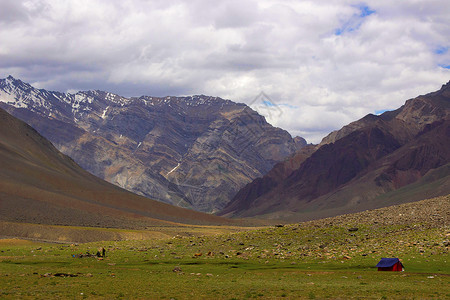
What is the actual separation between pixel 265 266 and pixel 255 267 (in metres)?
1.23

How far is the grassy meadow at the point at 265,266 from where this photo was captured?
4022 centimetres

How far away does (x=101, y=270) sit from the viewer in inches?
2185

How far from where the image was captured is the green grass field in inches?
1578

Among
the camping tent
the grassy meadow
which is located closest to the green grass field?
the grassy meadow

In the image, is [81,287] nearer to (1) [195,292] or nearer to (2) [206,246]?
(1) [195,292]

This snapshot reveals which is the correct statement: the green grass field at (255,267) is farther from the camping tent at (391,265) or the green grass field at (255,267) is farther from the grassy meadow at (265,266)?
the camping tent at (391,265)

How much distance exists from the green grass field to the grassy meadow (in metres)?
0.08

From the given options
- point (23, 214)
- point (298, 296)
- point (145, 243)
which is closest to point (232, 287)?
point (298, 296)

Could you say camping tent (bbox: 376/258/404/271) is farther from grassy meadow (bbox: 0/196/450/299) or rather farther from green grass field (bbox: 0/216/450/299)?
grassy meadow (bbox: 0/196/450/299)

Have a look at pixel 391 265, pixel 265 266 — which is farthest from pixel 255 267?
pixel 391 265

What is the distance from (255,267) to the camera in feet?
192

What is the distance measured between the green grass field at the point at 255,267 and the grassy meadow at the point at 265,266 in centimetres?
8

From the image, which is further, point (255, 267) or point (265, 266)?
point (265, 266)

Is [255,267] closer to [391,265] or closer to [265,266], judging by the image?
[265,266]
